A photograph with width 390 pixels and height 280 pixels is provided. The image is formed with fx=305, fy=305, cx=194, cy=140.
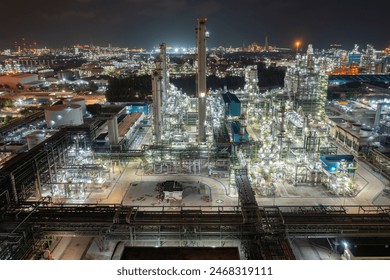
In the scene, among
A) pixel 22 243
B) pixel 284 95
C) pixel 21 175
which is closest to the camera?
pixel 22 243

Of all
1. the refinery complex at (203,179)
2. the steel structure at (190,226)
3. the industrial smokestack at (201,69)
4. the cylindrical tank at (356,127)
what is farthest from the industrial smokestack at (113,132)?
the cylindrical tank at (356,127)

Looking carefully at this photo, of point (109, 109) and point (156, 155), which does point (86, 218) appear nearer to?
point (156, 155)

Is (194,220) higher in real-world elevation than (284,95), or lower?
lower

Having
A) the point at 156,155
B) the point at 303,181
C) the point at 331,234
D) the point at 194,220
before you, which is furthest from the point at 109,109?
the point at 331,234

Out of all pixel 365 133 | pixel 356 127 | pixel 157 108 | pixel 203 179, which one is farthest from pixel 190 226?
pixel 356 127

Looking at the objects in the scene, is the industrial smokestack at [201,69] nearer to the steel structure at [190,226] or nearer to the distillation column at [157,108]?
the distillation column at [157,108]

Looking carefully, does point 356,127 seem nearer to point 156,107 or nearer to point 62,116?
point 156,107

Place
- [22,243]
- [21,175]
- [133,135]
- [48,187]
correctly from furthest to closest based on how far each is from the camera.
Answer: [133,135]
[48,187]
[21,175]
[22,243]
